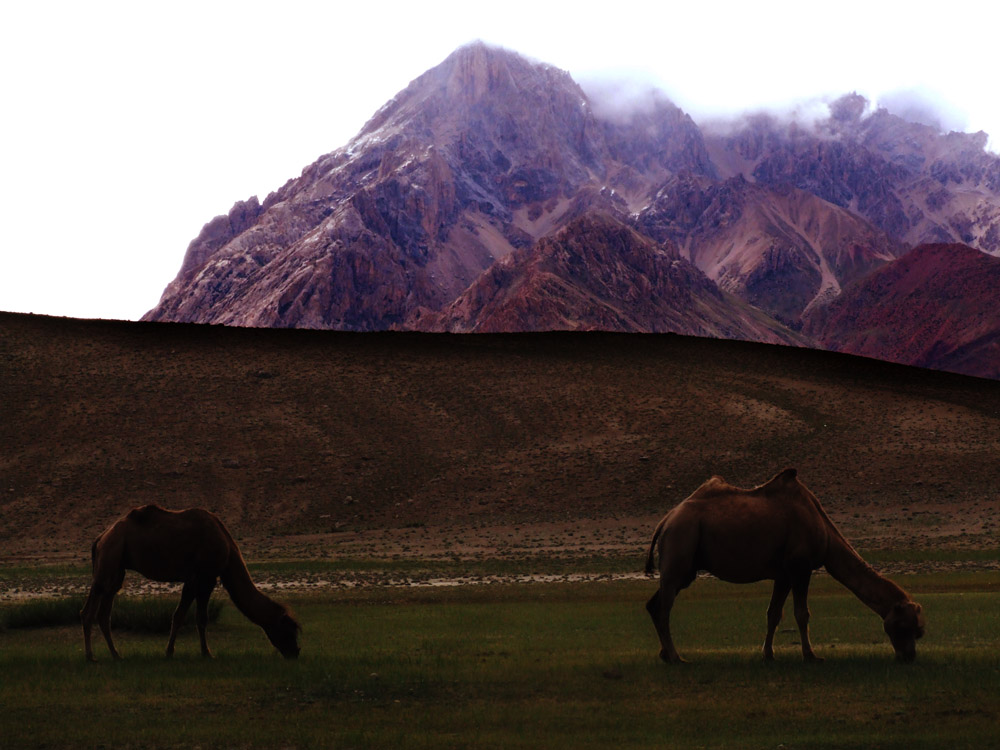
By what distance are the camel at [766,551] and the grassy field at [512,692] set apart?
776mm

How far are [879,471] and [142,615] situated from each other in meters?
58.1

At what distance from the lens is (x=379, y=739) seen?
48.1 feet

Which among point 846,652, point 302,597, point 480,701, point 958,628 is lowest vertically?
point 302,597

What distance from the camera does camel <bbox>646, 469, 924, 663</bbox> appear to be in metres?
18.8

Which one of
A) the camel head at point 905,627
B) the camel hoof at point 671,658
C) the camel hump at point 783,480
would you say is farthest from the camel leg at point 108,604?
the camel head at point 905,627

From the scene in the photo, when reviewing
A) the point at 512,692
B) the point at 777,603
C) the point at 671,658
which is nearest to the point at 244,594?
the point at 512,692

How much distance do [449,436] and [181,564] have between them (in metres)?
64.1

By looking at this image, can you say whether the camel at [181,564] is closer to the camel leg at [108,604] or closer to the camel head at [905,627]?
the camel leg at [108,604]

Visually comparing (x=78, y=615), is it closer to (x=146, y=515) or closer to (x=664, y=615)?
(x=146, y=515)

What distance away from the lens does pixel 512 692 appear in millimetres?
17656

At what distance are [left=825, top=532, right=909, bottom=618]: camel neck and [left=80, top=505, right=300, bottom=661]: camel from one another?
9.30 meters

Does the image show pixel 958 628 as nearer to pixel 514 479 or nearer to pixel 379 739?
pixel 379 739

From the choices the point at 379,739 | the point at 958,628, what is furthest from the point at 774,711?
the point at 958,628

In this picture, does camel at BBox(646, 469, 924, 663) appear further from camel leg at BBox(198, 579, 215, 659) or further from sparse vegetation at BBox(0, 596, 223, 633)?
sparse vegetation at BBox(0, 596, 223, 633)
